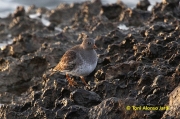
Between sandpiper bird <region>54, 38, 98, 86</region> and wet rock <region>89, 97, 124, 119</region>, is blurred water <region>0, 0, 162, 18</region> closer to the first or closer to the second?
sandpiper bird <region>54, 38, 98, 86</region>

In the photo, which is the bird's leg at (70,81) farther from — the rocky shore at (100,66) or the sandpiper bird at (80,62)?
the rocky shore at (100,66)

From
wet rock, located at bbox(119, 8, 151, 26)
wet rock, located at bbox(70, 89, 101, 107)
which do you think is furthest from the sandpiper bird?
wet rock, located at bbox(119, 8, 151, 26)

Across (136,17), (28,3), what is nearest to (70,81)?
(136,17)

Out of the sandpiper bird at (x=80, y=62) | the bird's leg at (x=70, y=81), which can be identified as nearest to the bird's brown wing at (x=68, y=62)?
the sandpiper bird at (x=80, y=62)

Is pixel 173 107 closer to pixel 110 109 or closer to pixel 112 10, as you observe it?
pixel 110 109

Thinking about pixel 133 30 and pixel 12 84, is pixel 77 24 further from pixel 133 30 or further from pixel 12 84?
pixel 12 84
